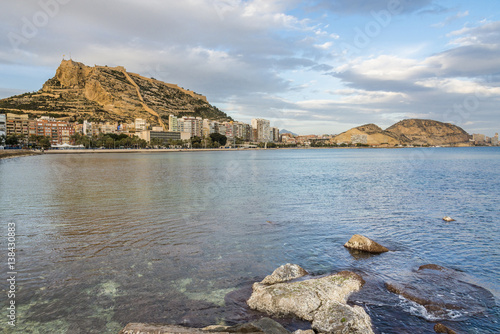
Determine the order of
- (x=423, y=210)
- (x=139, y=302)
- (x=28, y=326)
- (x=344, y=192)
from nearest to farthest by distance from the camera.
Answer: (x=28, y=326) < (x=139, y=302) < (x=423, y=210) < (x=344, y=192)

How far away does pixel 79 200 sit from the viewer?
20.8 m

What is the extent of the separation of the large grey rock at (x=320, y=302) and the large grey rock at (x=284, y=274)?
31 cm

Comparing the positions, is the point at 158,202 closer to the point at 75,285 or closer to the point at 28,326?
the point at 75,285

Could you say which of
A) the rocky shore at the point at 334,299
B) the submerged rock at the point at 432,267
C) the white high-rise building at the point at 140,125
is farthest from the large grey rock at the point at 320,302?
the white high-rise building at the point at 140,125

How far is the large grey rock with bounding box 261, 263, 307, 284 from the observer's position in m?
8.28

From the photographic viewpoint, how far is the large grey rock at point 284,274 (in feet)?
27.2

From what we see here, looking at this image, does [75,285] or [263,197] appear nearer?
[75,285]

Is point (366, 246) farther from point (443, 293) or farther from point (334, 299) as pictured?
point (334, 299)

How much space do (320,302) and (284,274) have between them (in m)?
1.63

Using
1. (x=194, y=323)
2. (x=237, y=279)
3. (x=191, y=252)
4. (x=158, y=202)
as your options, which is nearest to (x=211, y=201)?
(x=158, y=202)

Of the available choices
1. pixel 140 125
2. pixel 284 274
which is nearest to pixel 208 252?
pixel 284 274

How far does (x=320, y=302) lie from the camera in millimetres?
7035

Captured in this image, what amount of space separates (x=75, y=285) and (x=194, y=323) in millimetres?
3898

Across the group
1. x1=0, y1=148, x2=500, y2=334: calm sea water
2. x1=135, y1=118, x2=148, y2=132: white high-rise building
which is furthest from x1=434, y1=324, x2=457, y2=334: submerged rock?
x1=135, y1=118, x2=148, y2=132: white high-rise building
